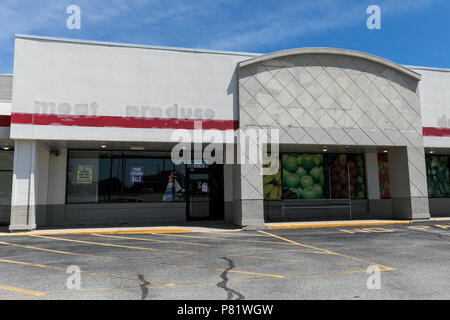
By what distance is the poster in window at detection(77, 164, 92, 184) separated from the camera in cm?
1585

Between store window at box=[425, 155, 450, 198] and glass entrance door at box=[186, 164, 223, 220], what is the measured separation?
40.8 feet

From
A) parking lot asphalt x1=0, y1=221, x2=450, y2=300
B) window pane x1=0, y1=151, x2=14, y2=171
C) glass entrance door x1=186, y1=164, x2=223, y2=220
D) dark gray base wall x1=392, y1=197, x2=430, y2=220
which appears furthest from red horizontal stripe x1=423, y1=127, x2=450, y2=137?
window pane x1=0, y1=151, x2=14, y2=171

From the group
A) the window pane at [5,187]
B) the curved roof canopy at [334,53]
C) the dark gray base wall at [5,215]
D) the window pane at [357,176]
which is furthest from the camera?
the window pane at [357,176]

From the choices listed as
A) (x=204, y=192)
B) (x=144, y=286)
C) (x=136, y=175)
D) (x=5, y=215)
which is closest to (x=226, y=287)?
(x=144, y=286)

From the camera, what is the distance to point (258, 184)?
1420cm

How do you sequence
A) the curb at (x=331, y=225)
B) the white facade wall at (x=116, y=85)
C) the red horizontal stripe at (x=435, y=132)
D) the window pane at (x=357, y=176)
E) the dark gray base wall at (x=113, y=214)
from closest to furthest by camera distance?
the white facade wall at (x=116, y=85), the curb at (x=331, y=225), the dark gray base wall at (x=113, y=214), the red horizontal stripe at (x=435, y=132), the window pane at (x=357, y=176)

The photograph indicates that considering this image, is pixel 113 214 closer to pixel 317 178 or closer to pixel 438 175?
pixel 317 178

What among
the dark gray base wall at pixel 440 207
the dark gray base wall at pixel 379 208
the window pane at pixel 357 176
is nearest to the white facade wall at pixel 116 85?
the window pane at pixel 357 176

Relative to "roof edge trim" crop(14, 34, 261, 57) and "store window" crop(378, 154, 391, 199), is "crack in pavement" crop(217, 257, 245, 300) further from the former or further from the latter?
"store window" crop(378, 154, 391, 199)

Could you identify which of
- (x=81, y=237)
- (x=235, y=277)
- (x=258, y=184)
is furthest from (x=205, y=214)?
(x=235, y=277)

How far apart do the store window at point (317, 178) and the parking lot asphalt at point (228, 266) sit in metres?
5.94

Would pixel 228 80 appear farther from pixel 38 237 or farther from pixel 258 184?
pixel 38 237

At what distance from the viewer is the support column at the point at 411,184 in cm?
1579

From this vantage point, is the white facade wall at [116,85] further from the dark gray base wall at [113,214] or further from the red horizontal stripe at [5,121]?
the dark gray base wall at [113,214]
